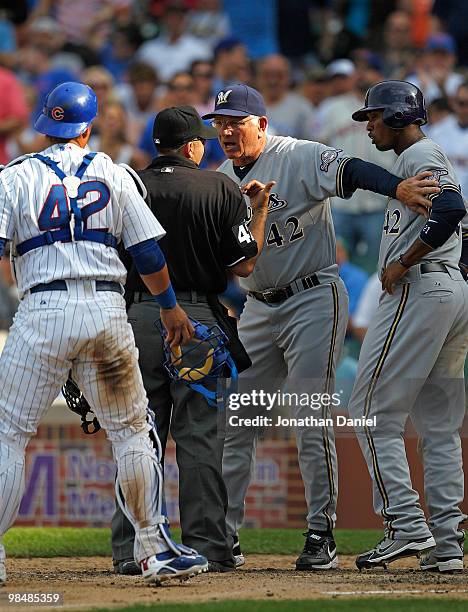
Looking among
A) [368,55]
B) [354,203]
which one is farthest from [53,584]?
[368,55]

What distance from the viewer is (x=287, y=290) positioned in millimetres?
6848

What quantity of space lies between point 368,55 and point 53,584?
808 cm

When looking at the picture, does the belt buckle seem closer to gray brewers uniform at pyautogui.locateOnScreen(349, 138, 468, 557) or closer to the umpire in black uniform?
the umpire in black uniform

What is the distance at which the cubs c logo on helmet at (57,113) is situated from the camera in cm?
579

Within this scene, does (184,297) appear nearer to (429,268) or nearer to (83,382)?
(83,382)

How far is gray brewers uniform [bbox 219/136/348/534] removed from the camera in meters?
6.70

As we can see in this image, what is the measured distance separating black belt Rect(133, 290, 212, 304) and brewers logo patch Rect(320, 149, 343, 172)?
0.92 metres

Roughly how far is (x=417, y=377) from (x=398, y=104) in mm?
1353

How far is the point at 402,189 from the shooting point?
6230 millimetres

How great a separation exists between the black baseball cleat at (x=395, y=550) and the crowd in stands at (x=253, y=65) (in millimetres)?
4541

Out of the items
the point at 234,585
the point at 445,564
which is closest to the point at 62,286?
the point at 234,585

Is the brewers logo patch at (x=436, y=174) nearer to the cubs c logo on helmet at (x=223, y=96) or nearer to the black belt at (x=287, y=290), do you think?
the black belt at (x=287, y=290)

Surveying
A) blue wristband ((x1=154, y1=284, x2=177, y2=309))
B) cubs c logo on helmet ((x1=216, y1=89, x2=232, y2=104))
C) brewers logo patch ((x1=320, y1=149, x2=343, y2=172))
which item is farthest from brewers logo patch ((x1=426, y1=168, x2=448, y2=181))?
blue wristband ((x1=154, y1=284, x2=177, y2=309))

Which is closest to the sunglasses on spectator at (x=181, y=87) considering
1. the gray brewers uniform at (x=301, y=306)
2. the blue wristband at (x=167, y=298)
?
the gray brewers uniform at (x=301, y=306)
